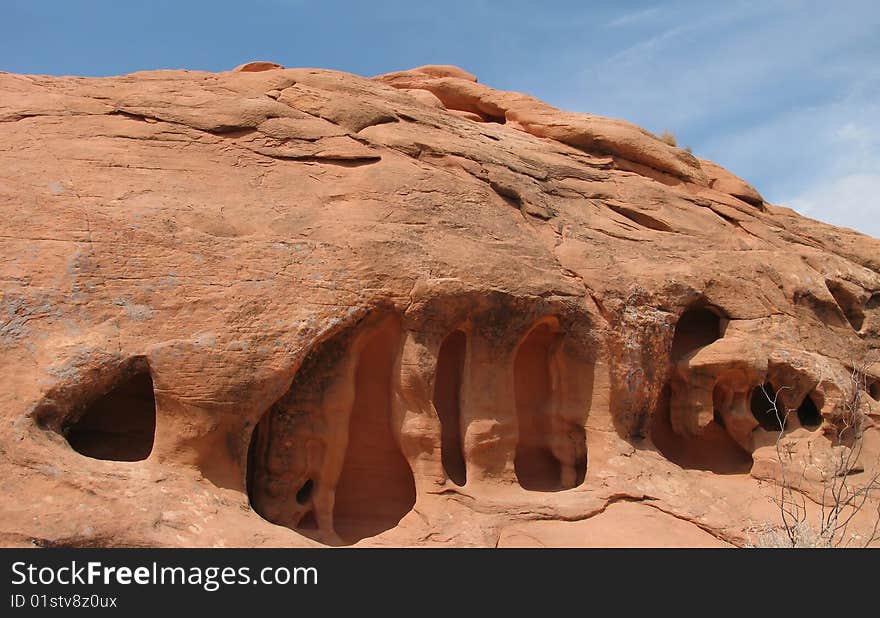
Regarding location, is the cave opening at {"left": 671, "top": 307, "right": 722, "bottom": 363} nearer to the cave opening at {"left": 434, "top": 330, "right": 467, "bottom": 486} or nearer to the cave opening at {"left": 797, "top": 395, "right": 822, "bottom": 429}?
the cave opening at {"left": 797, "top": 395, "right": 822, "bottom": 429}

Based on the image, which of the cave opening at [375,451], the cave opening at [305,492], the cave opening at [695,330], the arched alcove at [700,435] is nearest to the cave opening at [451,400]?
the cave opening at [375,451]

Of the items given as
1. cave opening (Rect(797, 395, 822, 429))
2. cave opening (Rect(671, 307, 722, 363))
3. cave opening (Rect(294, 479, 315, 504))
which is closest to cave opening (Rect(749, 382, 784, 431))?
cave opening (Rect(797, 395, 822, 429))

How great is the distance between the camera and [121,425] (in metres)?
6.77

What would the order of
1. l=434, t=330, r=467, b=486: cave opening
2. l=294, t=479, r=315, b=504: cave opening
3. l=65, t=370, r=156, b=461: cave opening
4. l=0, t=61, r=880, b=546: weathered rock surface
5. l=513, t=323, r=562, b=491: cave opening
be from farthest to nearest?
l=513, t=323, r=562, b=491: cave opening, l=434, t=330, r=467, b=486: cave opening, l=294, t=479, r=315, b=504: cave opening, l=65, t=370, r=156, b=461: cave opening, l=0, t=61, r=880, b=546: weathered rock surface

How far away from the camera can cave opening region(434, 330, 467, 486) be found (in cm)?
782

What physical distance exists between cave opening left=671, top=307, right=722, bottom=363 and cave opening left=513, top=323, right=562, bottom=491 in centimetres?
177

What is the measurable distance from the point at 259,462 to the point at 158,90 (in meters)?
4.14

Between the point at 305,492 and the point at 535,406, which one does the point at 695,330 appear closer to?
the point at 535,406

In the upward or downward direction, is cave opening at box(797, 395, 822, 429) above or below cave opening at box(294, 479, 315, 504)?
above

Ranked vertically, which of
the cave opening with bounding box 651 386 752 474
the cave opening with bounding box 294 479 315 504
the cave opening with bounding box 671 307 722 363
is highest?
the cave opening with bounding box 671 307 722 363

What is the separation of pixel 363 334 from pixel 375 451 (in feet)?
3.81

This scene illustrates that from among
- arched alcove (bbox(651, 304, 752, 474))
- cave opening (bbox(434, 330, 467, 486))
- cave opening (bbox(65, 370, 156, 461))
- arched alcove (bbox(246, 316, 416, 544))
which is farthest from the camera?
arched alcove (bbox(651, 304, 752, 474))

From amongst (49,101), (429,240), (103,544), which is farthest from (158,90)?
(103,544)

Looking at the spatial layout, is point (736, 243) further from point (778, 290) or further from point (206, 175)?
point (206, 175)
